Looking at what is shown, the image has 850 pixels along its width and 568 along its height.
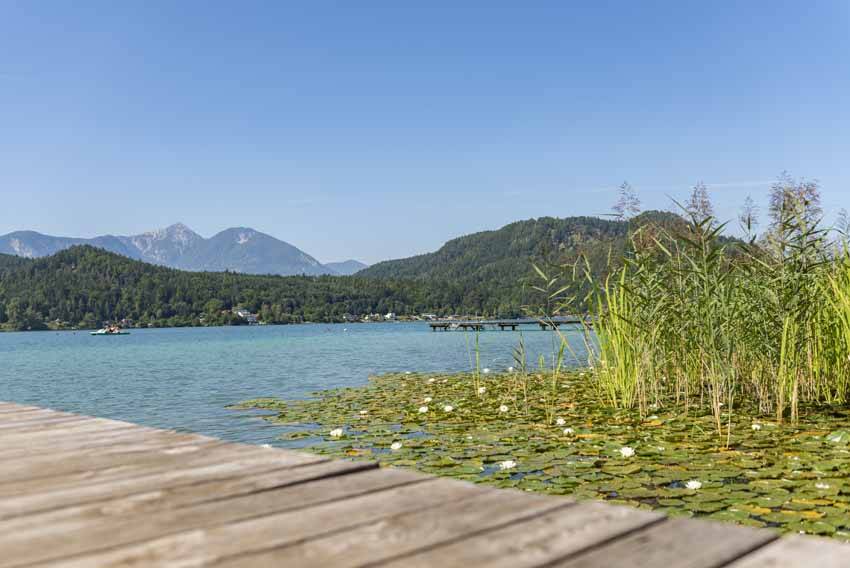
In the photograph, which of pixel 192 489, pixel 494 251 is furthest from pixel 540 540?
pixel 494 251

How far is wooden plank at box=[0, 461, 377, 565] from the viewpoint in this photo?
1.41 m

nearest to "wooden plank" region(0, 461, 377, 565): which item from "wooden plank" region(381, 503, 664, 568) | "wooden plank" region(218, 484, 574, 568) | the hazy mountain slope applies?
"wooden plank" region(218, 484, 574, 568)

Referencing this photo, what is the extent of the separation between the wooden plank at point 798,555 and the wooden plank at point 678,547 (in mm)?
23

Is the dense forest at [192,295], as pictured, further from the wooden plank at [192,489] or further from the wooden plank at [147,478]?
the wooden plank at [192,489]

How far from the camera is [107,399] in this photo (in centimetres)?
1390

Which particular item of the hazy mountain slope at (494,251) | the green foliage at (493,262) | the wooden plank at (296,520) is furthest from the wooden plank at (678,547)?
the hazy mountain slope at (494,251)

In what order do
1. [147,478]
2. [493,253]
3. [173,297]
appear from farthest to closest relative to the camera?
[493,253], [173,297], [147,478]

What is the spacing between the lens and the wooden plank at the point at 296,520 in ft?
4.16

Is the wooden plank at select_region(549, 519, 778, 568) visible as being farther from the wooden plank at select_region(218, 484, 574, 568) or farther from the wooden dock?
the wooden plank at select_region(218, 484, 574, 568)

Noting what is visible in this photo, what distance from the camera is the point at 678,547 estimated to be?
1.24 m

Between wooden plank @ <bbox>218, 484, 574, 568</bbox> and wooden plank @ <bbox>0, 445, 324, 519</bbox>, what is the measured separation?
0.65 meters

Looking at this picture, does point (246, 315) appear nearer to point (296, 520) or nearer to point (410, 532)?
point (296, 520)

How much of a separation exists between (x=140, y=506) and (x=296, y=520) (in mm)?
435

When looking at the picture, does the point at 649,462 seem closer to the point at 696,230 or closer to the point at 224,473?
the point at 696,230
